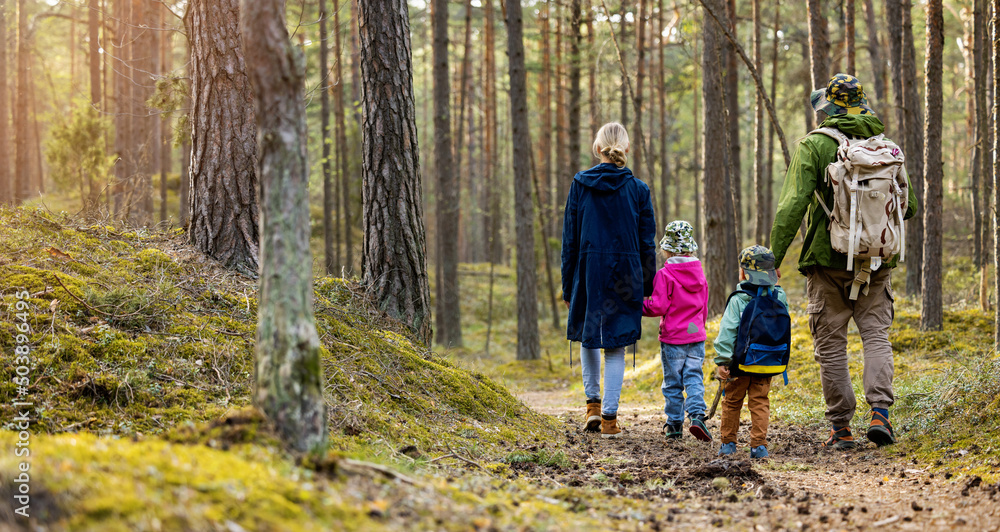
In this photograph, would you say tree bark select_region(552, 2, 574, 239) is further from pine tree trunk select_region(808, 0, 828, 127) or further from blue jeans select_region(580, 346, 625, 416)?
blue jeans select_region(580, 346, 625, 416)

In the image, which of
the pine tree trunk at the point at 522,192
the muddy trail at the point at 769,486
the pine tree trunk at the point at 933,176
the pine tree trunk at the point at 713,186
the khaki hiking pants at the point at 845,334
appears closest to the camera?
the muddy trail at the point at 769,486

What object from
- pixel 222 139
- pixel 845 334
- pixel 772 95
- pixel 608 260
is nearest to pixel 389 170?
pixel 222 139

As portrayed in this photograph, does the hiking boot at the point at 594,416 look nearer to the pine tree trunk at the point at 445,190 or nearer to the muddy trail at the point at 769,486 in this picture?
the muddy trail at the point at 769,486

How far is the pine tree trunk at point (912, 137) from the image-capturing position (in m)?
10.2

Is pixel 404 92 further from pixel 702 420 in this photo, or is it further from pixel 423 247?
pixel 702 420

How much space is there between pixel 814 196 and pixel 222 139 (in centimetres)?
477

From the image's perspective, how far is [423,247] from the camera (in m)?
5.87

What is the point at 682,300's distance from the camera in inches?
209

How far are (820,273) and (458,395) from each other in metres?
3.02

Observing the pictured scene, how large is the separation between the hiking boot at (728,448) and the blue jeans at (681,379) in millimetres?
560

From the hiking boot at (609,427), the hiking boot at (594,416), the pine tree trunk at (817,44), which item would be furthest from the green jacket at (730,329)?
the pine tree trunk at (817,44)

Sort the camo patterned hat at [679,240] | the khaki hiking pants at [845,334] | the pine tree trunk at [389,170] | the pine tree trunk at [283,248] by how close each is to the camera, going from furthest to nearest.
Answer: the pine tree trunk at [389,170]
the camo patterned hat at [679,240]
the khaki hiking pants at [845,334]
the pine tree trunk at [283,248]

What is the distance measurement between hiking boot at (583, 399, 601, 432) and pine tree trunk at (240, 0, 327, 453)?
3437 mm

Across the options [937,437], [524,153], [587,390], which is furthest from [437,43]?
[937,437]
